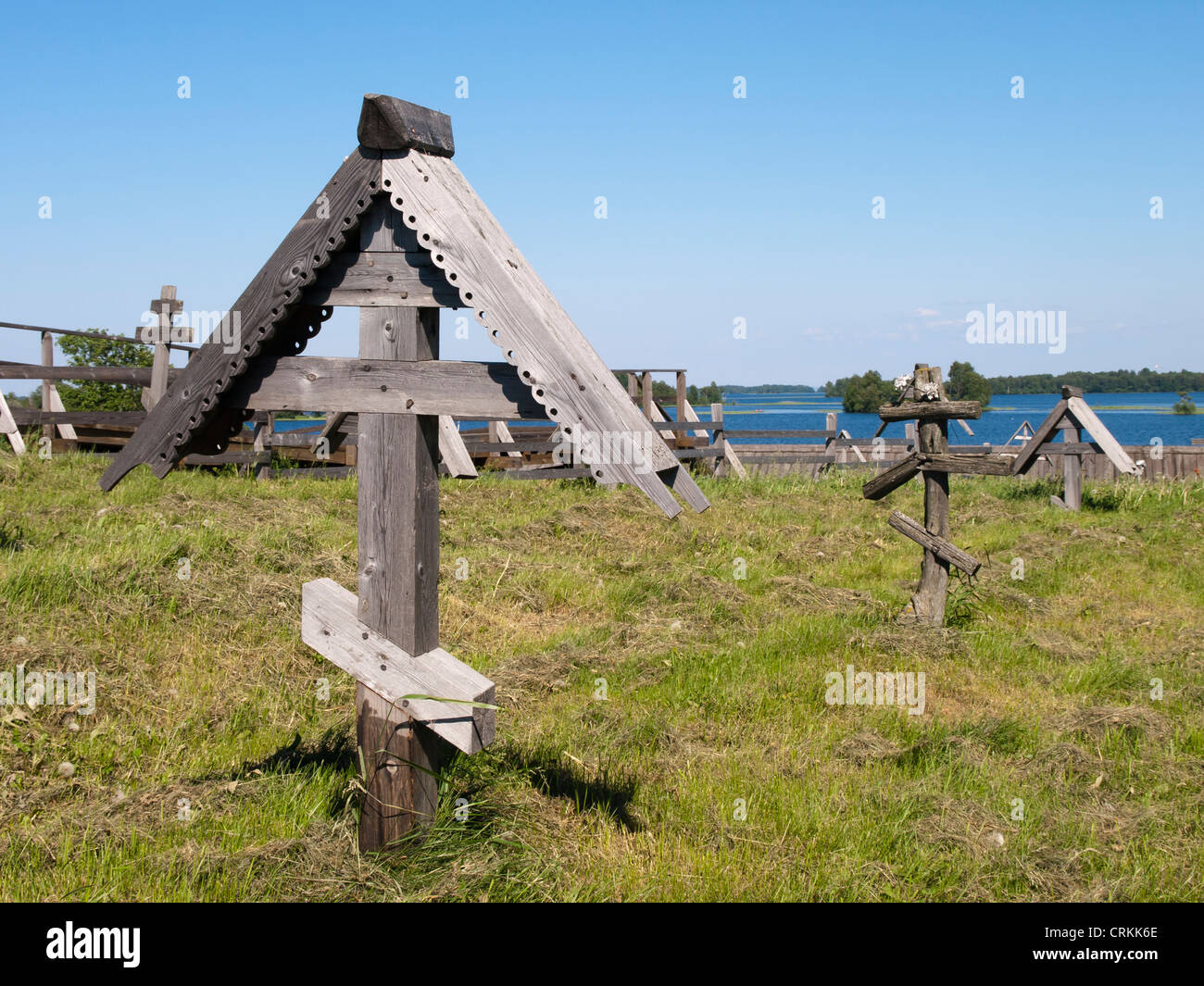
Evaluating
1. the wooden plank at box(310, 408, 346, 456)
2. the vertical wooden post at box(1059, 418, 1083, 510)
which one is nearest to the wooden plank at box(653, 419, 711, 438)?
the wooden plank at box(310, 408, 346, 456)

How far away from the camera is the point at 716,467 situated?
19688 millimetres

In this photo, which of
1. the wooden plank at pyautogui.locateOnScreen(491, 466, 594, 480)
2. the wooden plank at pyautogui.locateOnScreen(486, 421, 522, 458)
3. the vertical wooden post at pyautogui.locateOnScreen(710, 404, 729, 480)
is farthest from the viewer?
the vertical wooden post at pyautogui.locateOnScreen(710, 404, 729, 480)

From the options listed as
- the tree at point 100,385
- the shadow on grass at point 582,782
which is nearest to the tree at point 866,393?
the tree at point 100,385

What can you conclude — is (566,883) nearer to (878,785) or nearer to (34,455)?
(878,785)

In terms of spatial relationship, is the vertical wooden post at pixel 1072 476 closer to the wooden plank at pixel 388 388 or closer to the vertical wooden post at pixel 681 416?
the vertical wooden post at pixel 681 416

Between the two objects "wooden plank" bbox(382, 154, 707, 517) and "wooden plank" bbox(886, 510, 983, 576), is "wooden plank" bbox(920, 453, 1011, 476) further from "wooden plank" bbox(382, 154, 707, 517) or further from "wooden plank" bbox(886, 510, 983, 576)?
"wooden plank" bbox(382, 154, 707, 517)

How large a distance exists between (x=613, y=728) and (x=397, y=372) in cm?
291

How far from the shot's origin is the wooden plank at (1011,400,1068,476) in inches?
506

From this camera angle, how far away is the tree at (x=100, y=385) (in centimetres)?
3150

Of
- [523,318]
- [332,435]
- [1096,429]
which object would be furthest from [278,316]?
[1096,429]

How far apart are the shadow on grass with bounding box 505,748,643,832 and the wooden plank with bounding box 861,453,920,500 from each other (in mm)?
4461

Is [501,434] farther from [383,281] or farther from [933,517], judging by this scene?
[383,281]

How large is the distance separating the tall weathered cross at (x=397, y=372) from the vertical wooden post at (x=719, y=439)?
16097mm
